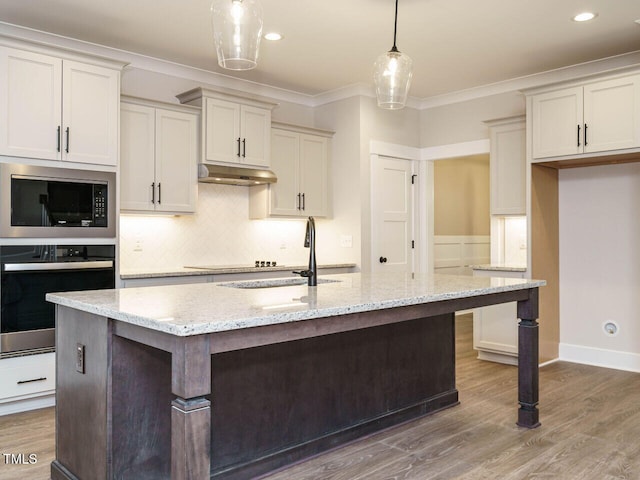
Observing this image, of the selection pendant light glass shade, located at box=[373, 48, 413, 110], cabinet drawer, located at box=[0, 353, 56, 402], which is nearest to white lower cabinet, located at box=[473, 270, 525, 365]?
pendant light glass shade, located at box=[373, 48, 413, 110]

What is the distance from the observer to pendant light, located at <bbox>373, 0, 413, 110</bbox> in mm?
2850

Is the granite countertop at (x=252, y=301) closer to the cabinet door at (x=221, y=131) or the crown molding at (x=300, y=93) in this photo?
the cabinet door at (x=221, y=131)

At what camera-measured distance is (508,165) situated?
5027 mm

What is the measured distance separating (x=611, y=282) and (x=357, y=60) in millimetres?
2924

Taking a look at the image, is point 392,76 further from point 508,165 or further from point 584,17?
point 508,165

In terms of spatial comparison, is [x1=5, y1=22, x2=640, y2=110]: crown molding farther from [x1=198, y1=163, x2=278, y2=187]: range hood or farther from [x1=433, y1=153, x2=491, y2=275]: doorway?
[x1=433, y1=153, x2=491, y2=275]: doorway

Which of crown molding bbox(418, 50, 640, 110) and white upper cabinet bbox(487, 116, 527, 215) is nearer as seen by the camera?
crown molding bbox(418, 50, 640, 110)

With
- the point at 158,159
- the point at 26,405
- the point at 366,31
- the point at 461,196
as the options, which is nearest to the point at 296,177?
the point at 158,159

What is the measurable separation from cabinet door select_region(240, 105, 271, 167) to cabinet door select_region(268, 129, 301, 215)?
0.17 m

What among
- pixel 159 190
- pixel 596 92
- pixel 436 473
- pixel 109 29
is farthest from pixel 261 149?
pixel 436 473

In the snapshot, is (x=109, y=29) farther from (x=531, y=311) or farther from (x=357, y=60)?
(x=531, y=311)

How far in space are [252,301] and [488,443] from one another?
1680 mm

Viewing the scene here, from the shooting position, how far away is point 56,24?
388 centimetres

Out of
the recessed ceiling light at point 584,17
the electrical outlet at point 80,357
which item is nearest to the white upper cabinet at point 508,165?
the recessed ceiling light at point 584,17
